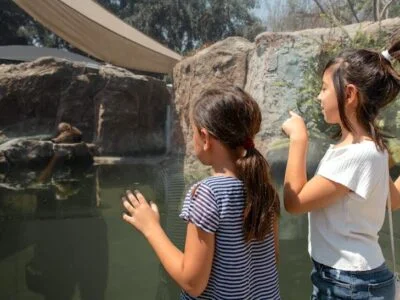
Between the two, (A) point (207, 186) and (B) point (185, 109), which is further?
(B) point (185, 109)

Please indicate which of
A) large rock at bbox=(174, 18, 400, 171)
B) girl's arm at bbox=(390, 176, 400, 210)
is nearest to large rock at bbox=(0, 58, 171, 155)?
large rock at bbox=(174, 18, 400, 171)

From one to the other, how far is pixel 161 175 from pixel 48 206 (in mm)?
1715

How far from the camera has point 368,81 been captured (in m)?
0.88

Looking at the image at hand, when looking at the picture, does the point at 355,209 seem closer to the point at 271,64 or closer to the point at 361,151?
the point at 361,151

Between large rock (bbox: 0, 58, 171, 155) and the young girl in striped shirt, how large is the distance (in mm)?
5854

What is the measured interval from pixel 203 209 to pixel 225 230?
2.1 inches

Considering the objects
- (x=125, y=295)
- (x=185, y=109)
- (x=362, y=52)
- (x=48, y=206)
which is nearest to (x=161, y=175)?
(x=185, y=109)

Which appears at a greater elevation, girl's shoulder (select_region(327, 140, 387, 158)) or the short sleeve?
girl's shoulder (select_region(327, 140, 387, 158))

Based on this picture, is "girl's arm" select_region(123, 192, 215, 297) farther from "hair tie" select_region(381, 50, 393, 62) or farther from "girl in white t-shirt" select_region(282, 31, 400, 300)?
"hair tie" select_region(381, 50, 393, 62)

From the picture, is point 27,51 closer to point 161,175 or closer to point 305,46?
point 161,175

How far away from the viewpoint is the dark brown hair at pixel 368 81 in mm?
884

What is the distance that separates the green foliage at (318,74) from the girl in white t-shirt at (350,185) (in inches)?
122

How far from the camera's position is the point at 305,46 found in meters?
4.61

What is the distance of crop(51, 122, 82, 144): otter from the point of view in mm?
5930
